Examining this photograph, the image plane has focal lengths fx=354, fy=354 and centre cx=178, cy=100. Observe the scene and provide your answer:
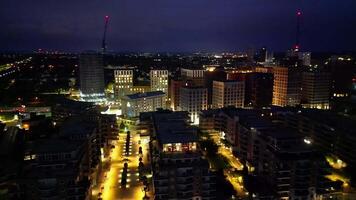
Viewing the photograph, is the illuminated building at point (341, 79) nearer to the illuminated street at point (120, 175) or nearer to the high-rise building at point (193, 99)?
the high-rise building at point (193, 99)

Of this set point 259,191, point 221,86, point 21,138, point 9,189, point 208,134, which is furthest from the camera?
point 221,86

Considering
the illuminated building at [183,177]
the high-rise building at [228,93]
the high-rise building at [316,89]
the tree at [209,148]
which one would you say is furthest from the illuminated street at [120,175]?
the high-rise building at [316,89]

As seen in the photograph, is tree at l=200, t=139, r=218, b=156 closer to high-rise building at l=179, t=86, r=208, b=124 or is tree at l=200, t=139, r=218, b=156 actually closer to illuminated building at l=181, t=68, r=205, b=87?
high-rise building at l=179, t=86, r=208, b=124

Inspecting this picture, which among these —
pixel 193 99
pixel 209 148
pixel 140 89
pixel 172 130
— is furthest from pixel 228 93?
pixel 172 130

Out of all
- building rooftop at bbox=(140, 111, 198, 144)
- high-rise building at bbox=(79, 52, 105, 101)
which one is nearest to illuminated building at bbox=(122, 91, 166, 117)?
building rooftop at bbox=(140, 111, 198, 144)

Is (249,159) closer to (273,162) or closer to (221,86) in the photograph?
(273,162)

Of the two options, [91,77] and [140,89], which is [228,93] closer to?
[140,89]

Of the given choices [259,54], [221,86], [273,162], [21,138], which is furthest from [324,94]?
[259,54]

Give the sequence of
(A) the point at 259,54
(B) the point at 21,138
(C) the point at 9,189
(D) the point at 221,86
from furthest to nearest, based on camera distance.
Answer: (A) the point at 259,54 → (D) the point at 221,86 → (B) the point at 21,138 → (C) the point at 9,189
